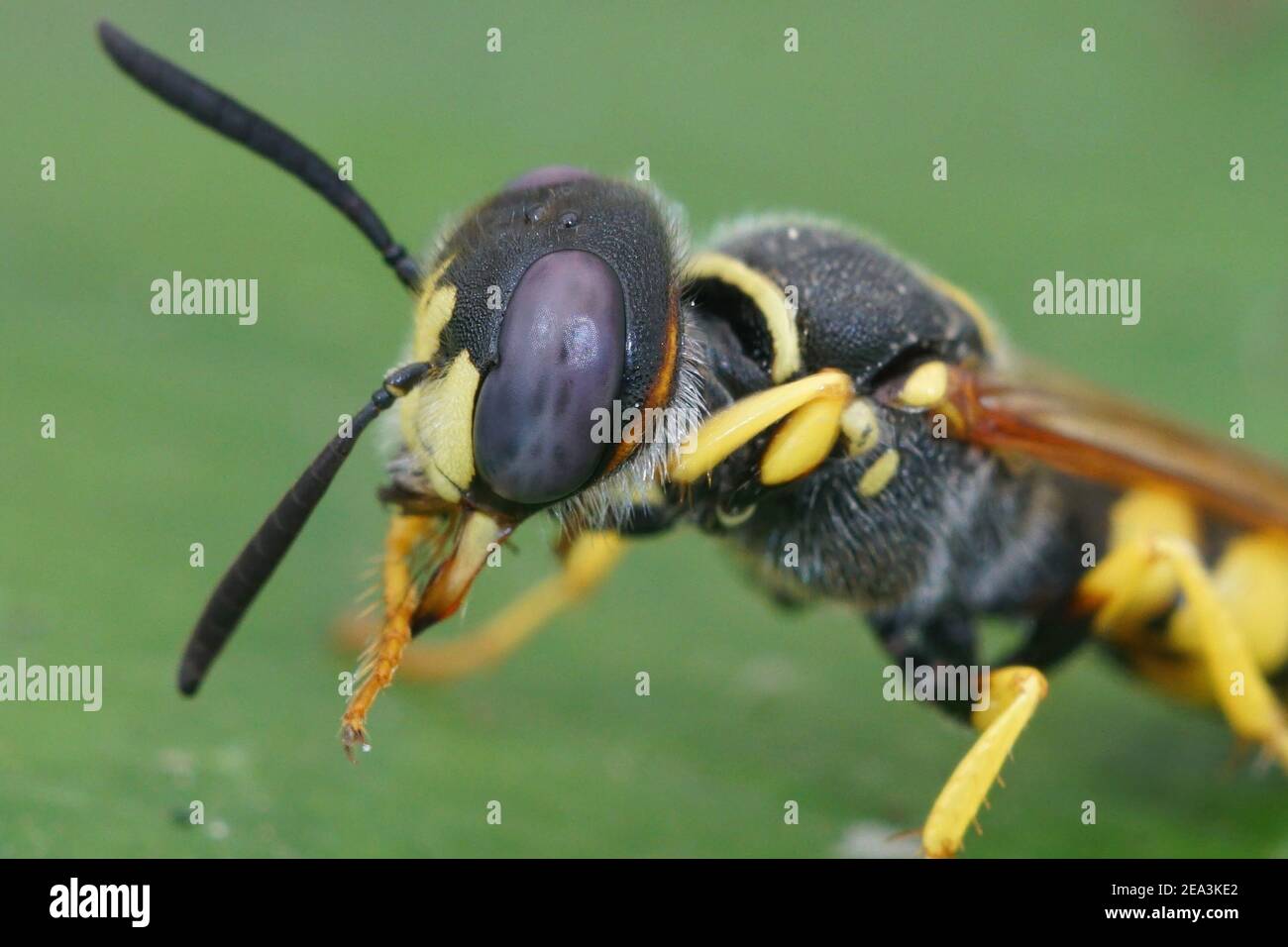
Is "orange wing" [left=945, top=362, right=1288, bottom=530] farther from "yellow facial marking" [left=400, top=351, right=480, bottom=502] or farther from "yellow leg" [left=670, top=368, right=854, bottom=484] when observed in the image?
"yellow facial marking" [left=400, top=351, right=480, bottom=502]

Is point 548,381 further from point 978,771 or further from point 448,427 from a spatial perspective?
point 978,771

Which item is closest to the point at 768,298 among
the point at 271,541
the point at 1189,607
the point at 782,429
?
the point at 782,429

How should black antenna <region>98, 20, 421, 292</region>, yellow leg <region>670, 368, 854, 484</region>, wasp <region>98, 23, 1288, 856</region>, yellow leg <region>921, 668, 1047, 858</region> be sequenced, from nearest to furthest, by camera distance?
wasp <region>98, 23, 1288, 856</region>
black antenna <region>98, 20, 421, 292</region>
yellow leg <region>670, 368, 854, 484</region>
yellow leg <region>921, 668, 1047, 858</region>

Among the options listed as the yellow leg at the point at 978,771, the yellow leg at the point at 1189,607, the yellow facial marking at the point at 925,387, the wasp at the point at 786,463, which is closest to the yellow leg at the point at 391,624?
the wasp at the point at 786,463

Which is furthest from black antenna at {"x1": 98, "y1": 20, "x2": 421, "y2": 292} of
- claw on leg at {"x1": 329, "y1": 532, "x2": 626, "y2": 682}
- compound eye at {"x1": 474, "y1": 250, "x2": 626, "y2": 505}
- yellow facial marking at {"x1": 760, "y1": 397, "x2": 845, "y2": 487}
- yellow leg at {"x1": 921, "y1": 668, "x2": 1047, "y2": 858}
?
yellow leg at {"x1": 921, "y1": 668, "x2": 1047, "y2": 858}

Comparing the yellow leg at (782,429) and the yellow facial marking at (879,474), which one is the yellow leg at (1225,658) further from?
the yellow leg at (782,429)
